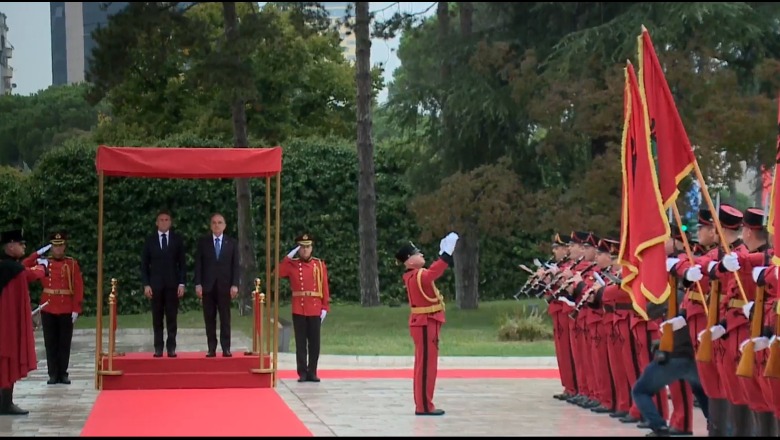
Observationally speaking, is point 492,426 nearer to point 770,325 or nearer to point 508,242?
point 770,325

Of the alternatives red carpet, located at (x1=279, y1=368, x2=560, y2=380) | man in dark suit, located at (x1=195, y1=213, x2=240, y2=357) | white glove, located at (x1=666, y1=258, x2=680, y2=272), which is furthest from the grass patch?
white glove, located at (x1=666, y1=258, x2=680, y2=272)

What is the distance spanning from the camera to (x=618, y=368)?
12.9 metres

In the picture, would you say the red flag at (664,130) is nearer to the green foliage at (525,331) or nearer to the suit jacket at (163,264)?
the suit jacket at (163,264)

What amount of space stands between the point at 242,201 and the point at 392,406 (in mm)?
14403

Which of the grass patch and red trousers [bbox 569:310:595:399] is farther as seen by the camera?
the grass patch

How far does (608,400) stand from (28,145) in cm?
1784

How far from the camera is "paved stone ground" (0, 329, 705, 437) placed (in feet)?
39.1

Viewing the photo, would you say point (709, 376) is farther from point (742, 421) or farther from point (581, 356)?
point (581, 356)

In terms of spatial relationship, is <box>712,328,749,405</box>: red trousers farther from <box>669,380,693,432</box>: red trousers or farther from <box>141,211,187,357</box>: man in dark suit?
<box>141,211,187,357</box>: man in dark suit

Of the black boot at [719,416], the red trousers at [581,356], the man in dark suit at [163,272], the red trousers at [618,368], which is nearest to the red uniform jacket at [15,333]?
the man in dark suit at [163,272]

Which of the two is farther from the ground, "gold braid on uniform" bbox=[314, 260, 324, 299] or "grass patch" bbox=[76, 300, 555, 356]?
"gold braid on uniform" bbox=[314, 260, 324, 299]

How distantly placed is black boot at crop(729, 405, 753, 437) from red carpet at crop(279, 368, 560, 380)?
24.0ft


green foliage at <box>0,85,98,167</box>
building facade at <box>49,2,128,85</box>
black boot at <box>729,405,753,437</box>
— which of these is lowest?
black boot at <box>729,405,753,437</box>

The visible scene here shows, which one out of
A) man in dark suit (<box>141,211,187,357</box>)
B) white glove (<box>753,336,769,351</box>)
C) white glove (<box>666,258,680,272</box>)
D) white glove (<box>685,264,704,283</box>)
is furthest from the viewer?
man in dark suit (<box>141,211,187,357</box>)
